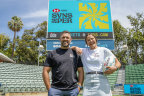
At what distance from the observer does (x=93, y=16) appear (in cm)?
1308

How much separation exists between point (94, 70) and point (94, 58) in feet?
0.61

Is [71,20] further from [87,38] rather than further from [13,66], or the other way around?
[87,38]

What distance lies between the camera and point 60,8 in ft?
42.4

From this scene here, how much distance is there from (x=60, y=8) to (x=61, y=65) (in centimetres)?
1137

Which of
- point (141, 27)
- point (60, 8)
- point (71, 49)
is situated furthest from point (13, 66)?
point (141, 27)

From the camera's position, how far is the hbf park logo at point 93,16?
1262 centimetres

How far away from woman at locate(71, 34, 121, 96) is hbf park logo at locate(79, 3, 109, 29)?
10.2m

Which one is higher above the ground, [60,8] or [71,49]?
[60,8]

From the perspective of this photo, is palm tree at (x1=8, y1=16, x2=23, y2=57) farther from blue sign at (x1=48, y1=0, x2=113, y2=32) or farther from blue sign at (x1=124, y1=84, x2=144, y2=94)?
blue sign at (x1=124, y1=84, x2=144, y2=94)

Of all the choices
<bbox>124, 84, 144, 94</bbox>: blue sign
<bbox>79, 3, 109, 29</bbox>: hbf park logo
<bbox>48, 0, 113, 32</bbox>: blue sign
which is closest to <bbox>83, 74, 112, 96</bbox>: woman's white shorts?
<bbox>124, 84, 144, 94</bbox>: blue sign

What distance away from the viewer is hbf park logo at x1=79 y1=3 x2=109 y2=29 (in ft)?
41.4

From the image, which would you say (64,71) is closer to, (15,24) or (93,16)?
(93,16)

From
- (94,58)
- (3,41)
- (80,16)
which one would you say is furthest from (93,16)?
(3,41)

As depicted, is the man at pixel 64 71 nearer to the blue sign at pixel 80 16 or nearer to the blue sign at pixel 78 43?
the blue sign at pixel 78 43
